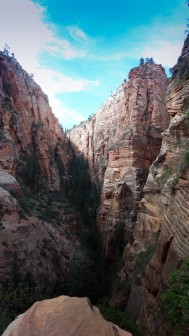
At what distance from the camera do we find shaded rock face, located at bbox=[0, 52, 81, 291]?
27844mm

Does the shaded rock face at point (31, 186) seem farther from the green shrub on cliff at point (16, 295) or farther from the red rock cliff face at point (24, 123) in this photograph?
the green shrub on cliff at point (16, 295)

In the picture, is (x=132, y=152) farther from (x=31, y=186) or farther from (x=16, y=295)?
(x=16, y=295)

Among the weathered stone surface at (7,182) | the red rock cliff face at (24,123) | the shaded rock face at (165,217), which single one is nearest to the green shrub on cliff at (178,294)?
the shaded rock face at (165,217)

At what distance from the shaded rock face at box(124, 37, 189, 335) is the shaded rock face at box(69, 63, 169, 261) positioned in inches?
449

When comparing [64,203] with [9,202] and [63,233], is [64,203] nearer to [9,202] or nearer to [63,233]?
[63,233]

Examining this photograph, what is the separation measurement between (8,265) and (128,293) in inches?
450

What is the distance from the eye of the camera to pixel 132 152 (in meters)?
41.7

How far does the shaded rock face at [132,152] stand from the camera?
3931 centimetres

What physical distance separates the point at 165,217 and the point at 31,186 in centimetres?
3660

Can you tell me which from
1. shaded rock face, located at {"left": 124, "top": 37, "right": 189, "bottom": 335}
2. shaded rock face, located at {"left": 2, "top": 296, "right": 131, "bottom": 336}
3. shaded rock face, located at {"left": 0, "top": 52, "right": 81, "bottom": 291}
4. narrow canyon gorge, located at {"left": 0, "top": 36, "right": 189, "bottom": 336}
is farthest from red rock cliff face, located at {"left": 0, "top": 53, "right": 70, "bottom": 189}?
shaded rock face, located at {"left": 2, "top": 296, "right": 131, "bottom": 336}

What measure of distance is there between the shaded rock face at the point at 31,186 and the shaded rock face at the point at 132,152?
22.2 feet

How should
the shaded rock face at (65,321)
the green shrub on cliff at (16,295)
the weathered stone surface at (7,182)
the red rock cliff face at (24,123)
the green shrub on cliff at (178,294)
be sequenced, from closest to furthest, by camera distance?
the shaded rock face at (65,321), the green shrub on cliff at (178,294), the green shrub on cliff at (16,295), the weathered stone surface at (7,182), the red rock cliff face at (24,123)

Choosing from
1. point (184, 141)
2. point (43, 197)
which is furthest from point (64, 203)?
point (184, 141)

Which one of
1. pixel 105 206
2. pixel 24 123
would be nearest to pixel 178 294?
pixel 105 206
